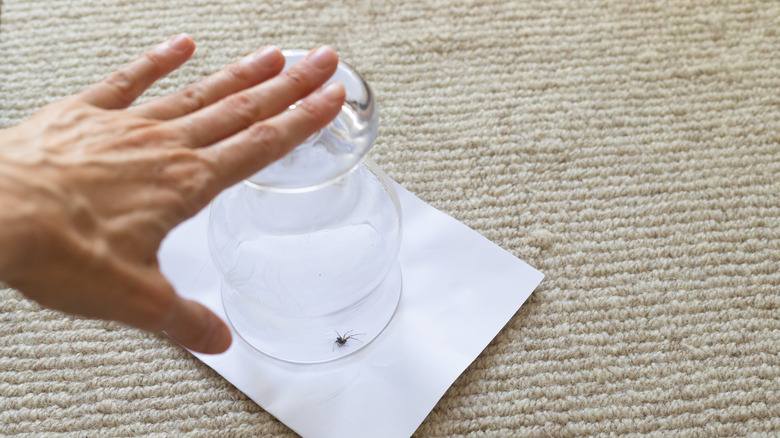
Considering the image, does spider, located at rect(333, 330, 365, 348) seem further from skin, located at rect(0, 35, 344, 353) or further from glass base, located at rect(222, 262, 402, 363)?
skin, located at rect(0, 35, 344, 353)

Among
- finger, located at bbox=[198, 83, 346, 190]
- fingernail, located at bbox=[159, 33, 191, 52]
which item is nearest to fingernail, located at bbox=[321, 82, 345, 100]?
finger, located at bbox=[198, 83, 346, 190]

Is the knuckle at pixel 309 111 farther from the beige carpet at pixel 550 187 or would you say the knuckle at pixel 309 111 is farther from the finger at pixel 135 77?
the beige carpet at pixel 550 187

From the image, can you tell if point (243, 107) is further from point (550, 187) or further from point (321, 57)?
point (550, 187)

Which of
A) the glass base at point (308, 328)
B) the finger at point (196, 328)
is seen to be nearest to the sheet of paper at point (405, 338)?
the glass base at point (308, 328)

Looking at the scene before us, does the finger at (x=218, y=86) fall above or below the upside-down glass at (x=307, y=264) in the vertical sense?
above

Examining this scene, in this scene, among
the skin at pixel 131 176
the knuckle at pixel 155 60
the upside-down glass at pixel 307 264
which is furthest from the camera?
the upside-down glass at pixel 307 264

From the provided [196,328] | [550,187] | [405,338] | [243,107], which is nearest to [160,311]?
[196,328]
